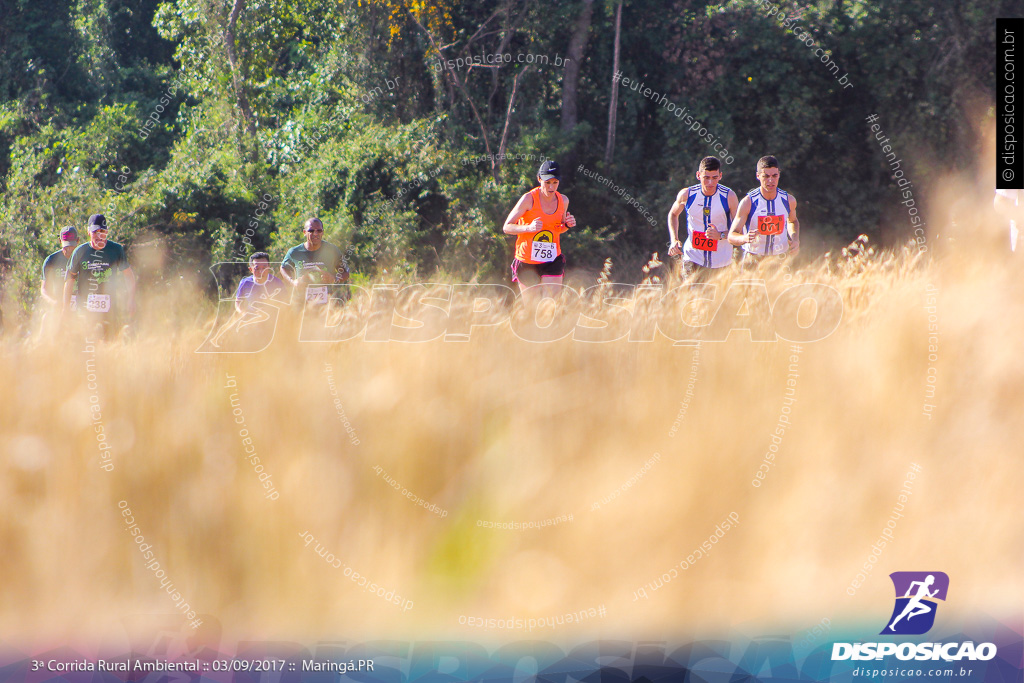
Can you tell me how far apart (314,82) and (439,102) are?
123 inches

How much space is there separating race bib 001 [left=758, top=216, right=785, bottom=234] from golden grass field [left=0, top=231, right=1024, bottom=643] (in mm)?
3516

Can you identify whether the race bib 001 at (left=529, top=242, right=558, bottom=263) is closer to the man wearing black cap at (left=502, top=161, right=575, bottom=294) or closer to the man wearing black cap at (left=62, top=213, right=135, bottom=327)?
the man wearing black cap at (left=502, top=161, right=575, bottom=294)

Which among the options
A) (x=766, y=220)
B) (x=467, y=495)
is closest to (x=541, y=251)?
(x=766, y=220)

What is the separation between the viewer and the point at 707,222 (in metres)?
6.60

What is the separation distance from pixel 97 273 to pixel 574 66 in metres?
9.65

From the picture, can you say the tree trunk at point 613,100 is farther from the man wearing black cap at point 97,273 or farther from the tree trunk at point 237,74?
the man wearing black cap at point 97,273

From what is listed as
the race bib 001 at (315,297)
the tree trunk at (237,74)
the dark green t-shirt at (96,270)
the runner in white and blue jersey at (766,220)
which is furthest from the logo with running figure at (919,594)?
the tree trunk at (237,74)

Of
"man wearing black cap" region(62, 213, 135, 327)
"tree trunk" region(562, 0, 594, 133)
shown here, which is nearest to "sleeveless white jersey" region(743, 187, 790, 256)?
"man wearing black cap" region(62, 213, 135, 327)

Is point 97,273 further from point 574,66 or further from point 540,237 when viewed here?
point 574,66

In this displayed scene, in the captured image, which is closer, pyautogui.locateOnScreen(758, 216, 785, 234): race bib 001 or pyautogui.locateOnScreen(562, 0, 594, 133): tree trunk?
pyautogui.locateOnScreen(758, 216, 785, 234): race bib 001

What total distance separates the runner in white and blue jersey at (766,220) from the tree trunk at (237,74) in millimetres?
13698

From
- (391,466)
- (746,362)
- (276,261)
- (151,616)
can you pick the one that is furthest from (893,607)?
(276,261)

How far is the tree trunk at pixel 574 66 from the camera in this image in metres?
14.5

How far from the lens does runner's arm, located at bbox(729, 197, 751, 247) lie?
6.20m
